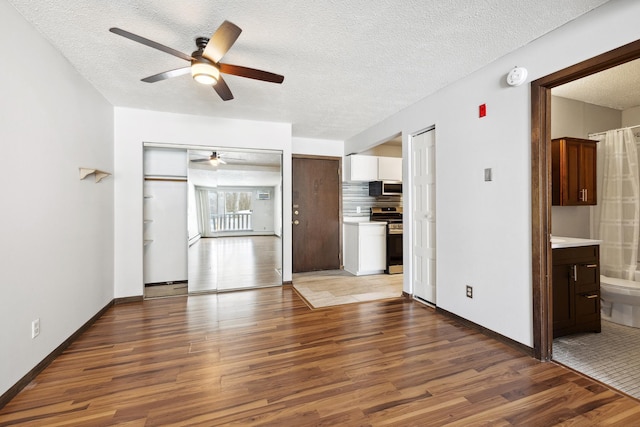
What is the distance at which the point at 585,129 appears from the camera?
3529 millimetres

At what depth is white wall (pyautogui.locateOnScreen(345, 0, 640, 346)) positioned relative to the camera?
79.0 inches

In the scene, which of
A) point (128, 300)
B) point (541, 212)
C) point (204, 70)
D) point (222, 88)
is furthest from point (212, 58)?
point (128, 300)

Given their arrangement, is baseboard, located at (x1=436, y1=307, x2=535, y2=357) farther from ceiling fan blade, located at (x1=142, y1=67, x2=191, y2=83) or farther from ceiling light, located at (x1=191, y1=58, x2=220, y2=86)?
ceiling fan blade, located at (x1=142, y1=67, x2=191, y2=83)

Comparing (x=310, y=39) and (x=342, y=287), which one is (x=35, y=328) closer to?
(x=310, y=39)

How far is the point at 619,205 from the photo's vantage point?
3.26 metres

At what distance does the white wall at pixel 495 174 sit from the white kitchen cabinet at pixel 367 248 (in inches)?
77.1

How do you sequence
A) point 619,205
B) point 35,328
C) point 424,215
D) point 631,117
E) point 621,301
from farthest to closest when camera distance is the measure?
1. point 631,117
2. point 424,215
3. point 619,205
4. point 621,301
5. point 35,328

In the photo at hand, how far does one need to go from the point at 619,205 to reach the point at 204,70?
4.57m

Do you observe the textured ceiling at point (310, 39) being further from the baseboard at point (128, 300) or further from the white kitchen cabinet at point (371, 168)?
the baseboard at point (128, 300)

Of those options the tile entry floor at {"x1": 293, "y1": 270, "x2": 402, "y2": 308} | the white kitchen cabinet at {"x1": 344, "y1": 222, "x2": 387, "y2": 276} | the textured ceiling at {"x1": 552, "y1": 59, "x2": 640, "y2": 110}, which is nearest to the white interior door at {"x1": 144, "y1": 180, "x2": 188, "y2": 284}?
the tile entry floor at {"x1": 293, "y1": 270, "x2": 402, "y2": 308}

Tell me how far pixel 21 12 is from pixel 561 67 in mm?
3783

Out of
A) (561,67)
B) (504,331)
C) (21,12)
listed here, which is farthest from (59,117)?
(504,331)

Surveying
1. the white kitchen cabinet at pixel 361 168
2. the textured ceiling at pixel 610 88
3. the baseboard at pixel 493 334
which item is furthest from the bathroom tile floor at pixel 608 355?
the white kitchen cabinet at pixel 361 168

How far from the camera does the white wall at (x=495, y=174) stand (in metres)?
2.01
